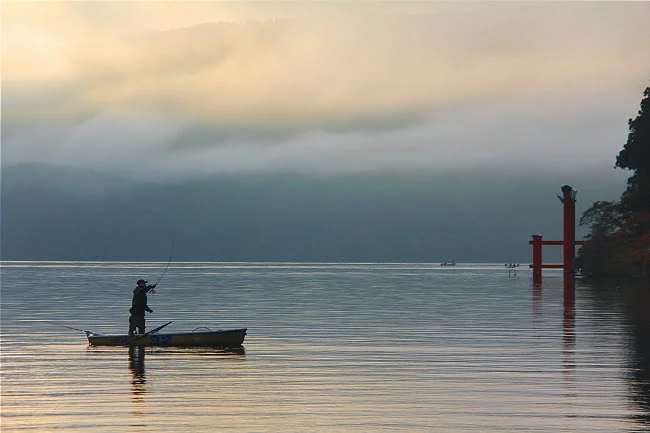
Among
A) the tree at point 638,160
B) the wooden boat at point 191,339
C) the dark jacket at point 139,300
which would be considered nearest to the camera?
the dark jacket at point 139,300

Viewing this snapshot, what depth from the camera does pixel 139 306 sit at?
36500 mm

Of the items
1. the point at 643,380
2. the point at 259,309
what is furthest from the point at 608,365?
the point at 259,309

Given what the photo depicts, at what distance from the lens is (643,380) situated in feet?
88.1

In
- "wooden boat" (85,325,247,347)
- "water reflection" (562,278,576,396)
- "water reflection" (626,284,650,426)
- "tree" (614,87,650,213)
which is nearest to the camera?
"water reflection" (626,284,650,426)

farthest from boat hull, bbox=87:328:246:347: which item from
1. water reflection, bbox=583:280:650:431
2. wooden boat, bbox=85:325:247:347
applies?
water reflection, bbox=583:280:650:431

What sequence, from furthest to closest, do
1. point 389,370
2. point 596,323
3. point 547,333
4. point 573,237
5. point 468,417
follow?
point 573,237 < point 596,323 < point 547,333 < point 389,370 < point 468,417

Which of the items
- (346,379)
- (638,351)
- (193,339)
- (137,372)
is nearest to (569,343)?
(638,351)

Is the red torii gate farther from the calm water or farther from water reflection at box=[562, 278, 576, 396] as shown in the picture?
the calm water

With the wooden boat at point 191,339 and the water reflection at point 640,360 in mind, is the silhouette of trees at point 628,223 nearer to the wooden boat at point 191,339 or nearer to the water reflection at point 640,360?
the water reflection at point 640,360

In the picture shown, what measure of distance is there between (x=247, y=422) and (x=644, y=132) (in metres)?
96.0

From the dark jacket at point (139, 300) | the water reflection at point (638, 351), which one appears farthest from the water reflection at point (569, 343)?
the dark jacket at point (139, 300)

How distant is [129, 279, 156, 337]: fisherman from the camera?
118 ft

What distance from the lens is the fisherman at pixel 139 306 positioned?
118 feet

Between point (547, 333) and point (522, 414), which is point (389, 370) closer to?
point (522, 414)
